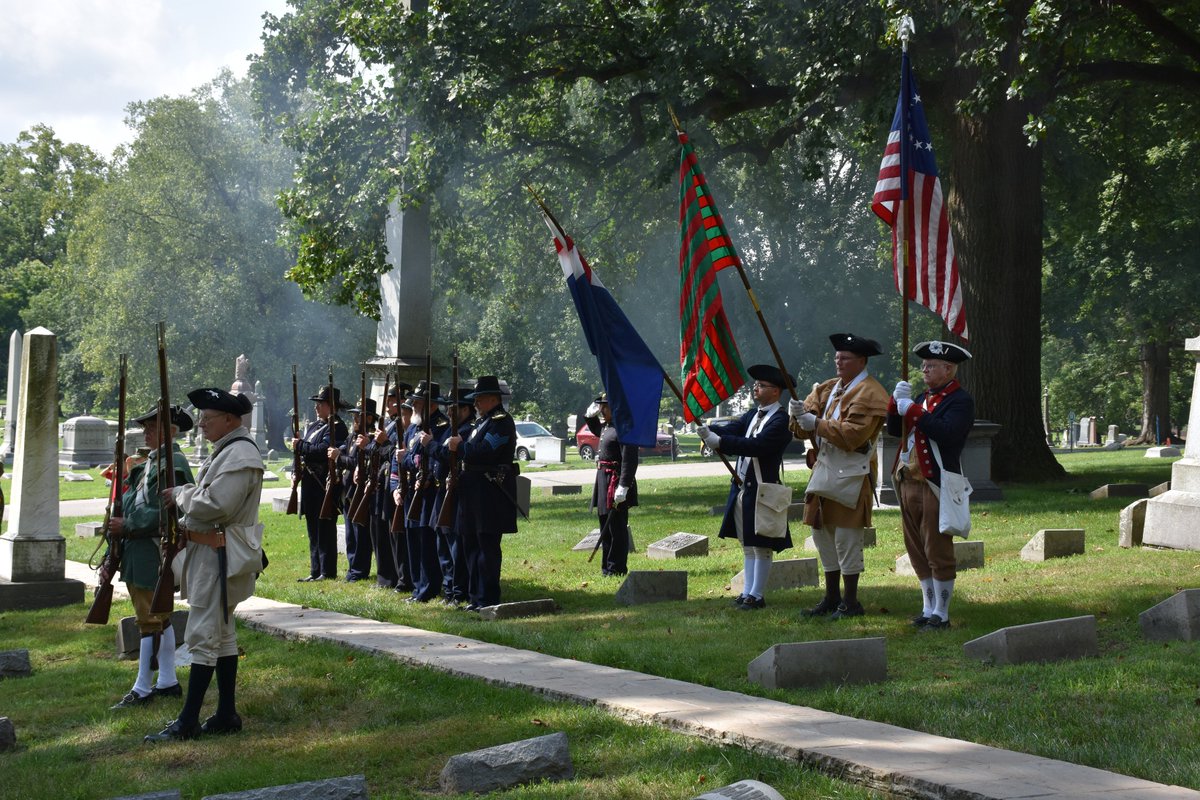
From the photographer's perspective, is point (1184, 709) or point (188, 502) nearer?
point (1184, 709)

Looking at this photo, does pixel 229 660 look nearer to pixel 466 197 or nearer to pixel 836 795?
pixel 836 795

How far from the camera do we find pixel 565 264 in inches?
409

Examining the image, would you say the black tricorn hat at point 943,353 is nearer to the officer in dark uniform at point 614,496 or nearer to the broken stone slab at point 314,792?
the officer in dark uniform at point 614,496

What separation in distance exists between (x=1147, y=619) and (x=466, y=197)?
63.4 ft

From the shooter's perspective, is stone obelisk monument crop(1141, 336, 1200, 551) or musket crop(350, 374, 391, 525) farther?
musket crop(350, 374, 391, 525)

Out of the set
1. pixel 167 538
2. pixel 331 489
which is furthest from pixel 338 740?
pixel 331 489

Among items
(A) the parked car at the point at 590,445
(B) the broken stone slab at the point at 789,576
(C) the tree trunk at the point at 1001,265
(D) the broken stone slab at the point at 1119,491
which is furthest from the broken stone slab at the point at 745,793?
(A) the parked car at the point at 590,445

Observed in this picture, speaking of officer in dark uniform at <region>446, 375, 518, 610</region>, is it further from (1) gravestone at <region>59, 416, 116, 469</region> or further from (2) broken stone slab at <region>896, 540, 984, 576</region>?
(1) gravestone at <region>59, 416, 116, 469</region>

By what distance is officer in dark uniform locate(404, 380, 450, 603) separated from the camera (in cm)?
1194

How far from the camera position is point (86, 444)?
39375 millimetres

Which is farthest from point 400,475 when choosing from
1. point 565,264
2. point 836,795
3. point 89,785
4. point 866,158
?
point 866,158

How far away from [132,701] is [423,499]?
406 centimetres

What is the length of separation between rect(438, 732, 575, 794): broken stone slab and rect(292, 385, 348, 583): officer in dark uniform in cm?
837

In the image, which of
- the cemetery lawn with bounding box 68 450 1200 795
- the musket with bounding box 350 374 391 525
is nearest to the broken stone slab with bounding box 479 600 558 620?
the cemetery lawn with bounding box 68 450 1200 795
